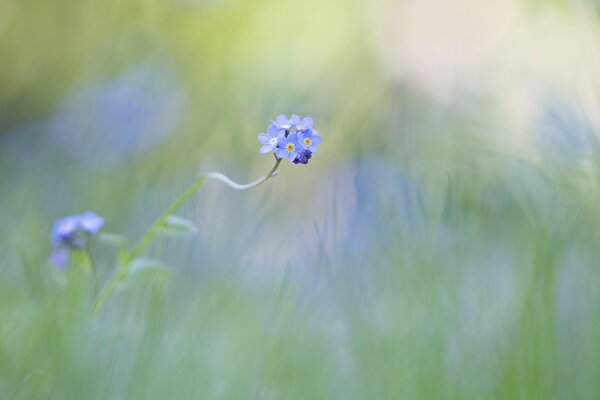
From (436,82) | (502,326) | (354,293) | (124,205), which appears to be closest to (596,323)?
(502,326)

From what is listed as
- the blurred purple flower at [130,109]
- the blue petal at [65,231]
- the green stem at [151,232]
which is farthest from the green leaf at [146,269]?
the blurred purple flower at [130,109]

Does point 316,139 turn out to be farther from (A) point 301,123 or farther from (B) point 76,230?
(B) point 76,230

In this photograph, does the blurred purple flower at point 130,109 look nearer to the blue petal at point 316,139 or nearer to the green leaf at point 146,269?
the green leaf at point 146,269

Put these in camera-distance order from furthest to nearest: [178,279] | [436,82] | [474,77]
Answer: [436,82] → [474,77] → [178,279]

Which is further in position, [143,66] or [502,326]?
[143,66]

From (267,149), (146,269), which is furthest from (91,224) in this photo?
(267,149)

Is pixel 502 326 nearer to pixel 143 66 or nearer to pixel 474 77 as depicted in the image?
pixel 474 77
